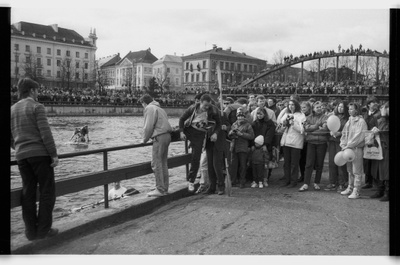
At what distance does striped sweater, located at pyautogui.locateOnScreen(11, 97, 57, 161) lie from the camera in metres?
4.12

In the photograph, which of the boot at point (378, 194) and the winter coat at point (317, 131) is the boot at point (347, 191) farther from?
the winter coat at point (317, 131)

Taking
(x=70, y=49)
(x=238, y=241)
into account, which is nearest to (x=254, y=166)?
(x=238, y=241)

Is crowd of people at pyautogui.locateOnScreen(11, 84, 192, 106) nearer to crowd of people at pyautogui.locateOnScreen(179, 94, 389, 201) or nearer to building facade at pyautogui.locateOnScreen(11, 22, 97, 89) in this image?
building facade at pyautogui.locateOnScreen(11, 22, 97, 89)

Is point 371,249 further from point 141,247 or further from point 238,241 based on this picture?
point 141,247

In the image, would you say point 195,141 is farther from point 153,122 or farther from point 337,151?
point 337,151

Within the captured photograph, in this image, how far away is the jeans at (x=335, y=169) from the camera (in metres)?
6.99

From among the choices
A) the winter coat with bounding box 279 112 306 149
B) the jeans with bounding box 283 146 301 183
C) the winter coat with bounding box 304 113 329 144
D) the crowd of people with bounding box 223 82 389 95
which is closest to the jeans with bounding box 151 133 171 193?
the winter coat with bounding box 279 112 306 149

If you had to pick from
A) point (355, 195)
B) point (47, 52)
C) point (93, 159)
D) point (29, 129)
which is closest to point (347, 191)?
point (355, 195)

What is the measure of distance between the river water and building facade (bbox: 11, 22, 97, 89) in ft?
A: 6.02

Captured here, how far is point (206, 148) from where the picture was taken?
6688mm

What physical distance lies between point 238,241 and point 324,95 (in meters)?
29.3

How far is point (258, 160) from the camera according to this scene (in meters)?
7.30

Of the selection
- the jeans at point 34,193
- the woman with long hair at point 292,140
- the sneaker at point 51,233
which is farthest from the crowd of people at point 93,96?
the woman with long hair at point 292,140

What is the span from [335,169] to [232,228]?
315 cm
